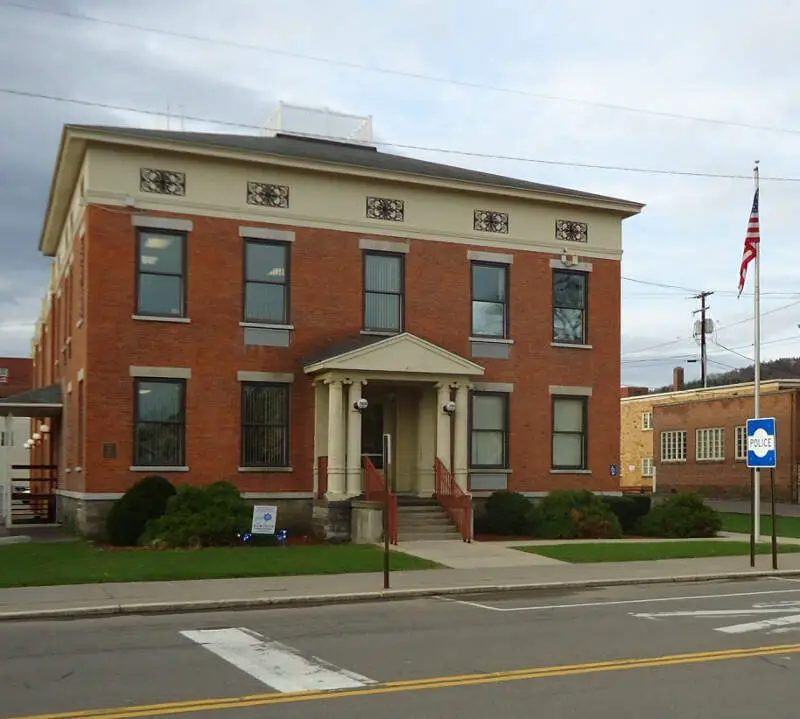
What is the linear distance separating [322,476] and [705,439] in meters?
38.0

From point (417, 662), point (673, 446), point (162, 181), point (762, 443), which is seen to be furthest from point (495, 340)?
point (673, 446)

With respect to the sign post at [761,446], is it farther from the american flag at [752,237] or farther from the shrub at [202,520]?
the shrub at [202,520]

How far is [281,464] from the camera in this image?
26.3m

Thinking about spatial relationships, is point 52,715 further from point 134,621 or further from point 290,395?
point 290,395

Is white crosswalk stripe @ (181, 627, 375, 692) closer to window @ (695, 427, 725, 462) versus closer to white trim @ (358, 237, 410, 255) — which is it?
white trim @ (358, 237, 410, 255)

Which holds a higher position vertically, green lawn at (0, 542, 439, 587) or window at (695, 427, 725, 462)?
window at (695, 427, 725, 462)

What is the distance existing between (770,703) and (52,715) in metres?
5.58

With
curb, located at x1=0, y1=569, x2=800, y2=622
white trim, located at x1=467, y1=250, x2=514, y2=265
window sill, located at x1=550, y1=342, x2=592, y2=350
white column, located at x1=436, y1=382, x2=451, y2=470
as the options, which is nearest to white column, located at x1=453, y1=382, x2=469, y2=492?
white column, located at x1=436, y1=382, x2=451, y2=470

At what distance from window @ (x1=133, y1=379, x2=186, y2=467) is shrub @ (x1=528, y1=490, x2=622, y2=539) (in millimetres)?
9004

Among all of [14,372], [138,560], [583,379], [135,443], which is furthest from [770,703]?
[14,372]

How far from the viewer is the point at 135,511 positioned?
75.5 feet


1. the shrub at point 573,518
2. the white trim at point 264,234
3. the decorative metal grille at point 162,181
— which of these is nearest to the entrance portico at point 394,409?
the shrub at point 573,518

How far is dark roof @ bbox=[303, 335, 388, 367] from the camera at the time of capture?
25.9 metres

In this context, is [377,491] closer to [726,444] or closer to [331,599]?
[331,599]
